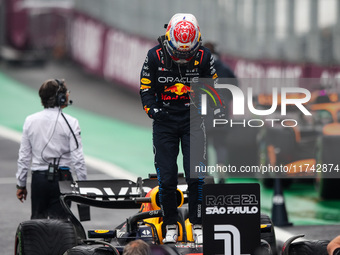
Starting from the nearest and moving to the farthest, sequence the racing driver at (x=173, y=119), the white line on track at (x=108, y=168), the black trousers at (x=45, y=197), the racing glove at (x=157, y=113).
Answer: the racing glove at (x=157, y=113), the racing driver at (x=173, y=119), the black trousers at (x=45, y=197), the white line on track at (x=108, y=168)

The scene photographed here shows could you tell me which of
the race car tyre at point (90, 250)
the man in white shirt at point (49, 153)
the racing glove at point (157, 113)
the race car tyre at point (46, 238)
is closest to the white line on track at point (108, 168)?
the man in white shirt at point (49, 153)

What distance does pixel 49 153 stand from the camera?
10.5 m

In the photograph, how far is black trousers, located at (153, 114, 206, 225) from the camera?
8820mm

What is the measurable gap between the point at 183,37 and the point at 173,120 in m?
0.76

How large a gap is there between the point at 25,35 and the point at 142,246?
25.6 m

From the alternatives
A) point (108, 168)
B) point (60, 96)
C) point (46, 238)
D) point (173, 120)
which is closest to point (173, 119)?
point (173, 120)

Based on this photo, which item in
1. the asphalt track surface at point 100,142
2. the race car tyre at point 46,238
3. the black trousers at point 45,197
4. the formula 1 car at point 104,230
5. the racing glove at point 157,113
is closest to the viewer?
the racing glove at point 157,113

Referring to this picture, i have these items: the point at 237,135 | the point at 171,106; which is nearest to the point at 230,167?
the point at 237,135

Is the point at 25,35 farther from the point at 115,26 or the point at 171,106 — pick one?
the point at 171,106

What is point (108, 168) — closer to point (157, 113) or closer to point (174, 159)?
point (174, 159)

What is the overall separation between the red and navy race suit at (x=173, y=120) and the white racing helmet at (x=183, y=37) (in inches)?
5.9

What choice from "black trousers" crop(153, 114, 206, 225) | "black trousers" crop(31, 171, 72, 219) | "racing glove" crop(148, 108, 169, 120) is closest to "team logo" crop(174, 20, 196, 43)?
"racing glove" crop(148, 108, 169, 120)

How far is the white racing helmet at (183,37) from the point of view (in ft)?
28.0

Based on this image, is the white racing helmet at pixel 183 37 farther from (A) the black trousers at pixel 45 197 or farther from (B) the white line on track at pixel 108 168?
(B) the white line on track at pixel 108 168
